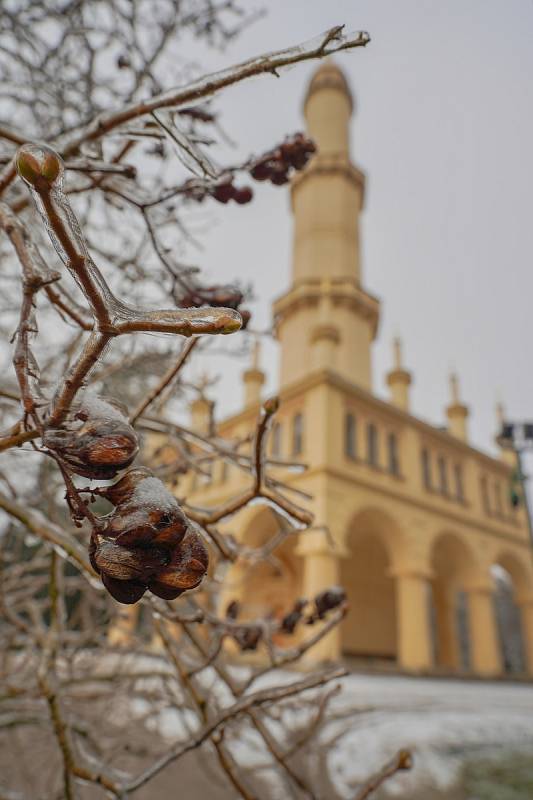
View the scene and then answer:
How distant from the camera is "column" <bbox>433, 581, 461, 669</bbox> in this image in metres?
19.1

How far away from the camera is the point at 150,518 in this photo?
47 centimetres

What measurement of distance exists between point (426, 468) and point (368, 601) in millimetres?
5523

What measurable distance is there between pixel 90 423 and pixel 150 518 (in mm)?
125

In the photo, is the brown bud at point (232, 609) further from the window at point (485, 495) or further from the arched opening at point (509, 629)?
the arched opening at point (509, 629)

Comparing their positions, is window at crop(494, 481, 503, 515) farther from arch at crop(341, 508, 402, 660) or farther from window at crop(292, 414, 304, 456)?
window at crop(292, 414, 304, 456)

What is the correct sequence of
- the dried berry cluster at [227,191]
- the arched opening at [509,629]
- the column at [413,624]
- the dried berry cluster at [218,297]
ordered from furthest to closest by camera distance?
the arched opening at [509,629] → the column at [413,624] → the dried berry cluster at [227,191] → the dried berry cluster at [218,297]

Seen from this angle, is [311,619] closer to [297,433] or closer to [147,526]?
[147,526]

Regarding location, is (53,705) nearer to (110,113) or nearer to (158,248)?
(158,248)

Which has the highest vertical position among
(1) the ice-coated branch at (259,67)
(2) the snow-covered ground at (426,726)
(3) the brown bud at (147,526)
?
(1) the ice-coated branch at (259,67)

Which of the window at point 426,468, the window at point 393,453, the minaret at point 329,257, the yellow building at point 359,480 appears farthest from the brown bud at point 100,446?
the window at point 426,468

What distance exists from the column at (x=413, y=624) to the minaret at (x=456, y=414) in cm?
684

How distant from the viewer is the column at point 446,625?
62.6 ft

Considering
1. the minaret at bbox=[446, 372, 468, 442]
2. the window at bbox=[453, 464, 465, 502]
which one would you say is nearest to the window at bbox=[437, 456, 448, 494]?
the window at bbox=[453, 464, 465, 502]

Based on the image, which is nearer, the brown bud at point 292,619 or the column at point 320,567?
the brown bud at point 292,619
